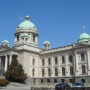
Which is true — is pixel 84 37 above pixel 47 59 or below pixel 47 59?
above

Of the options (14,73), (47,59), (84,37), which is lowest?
(14,73)

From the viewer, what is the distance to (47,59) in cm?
7294

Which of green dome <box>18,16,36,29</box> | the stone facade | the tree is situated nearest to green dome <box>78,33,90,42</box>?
the stone facade

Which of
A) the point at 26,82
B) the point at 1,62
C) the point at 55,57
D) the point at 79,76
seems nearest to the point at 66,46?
the point at 55,57

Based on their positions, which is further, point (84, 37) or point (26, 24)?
point (26, 24)

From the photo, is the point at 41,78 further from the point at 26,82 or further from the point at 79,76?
the point at 79,76

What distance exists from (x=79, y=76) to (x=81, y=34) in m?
15.7

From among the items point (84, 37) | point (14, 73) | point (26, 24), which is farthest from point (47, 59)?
point (26, 24)

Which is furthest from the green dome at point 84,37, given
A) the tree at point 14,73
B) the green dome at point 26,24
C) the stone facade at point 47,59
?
the tree at point 14,73

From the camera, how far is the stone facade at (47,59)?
203ft

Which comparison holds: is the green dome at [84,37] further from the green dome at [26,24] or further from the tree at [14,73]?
the tree at [14,73]

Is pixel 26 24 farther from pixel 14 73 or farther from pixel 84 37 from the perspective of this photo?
pixel 14 73

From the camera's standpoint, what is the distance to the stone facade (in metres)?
62.0

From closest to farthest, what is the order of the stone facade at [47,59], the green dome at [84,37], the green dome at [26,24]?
the stone facade at [47,59]
the green dome at [84,37]
the green dome at [26,24]
